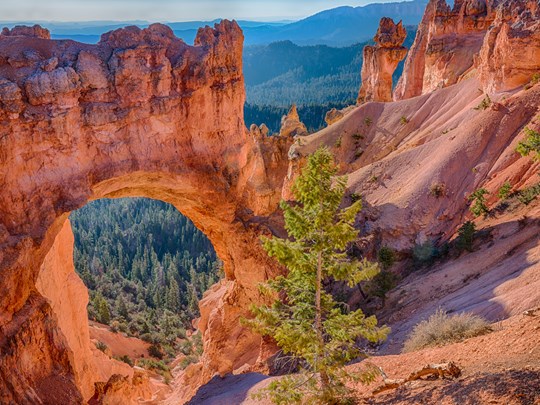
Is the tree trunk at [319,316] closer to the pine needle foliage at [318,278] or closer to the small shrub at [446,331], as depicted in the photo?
the pine needle foliage at [318,278]

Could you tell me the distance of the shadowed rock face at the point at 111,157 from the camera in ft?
44.9

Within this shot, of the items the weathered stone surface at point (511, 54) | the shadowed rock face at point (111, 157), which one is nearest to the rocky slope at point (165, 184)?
the shadowed rock face at point (111, 157)

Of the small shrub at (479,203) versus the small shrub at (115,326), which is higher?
the small shrub at (479,203)

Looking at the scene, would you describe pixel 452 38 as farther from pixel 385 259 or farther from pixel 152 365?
pixel 152 365

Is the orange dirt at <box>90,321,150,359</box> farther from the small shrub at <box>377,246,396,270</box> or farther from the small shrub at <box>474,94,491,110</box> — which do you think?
the small shrub at <box>474,94,491,110</box>

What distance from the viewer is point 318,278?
1003cm

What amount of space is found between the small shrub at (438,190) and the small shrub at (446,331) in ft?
55.2

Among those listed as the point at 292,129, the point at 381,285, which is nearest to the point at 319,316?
the point at 381,285

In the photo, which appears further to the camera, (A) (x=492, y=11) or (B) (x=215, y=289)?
(A) (x=492, y=11)

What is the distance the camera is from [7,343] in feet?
41.5

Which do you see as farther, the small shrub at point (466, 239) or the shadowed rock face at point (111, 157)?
the small shrub at point (466, 239)

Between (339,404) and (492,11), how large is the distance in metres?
55.8

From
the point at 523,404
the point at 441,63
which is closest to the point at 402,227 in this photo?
the point at 523,404

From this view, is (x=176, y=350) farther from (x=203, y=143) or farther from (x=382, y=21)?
(x=382, y=21)
